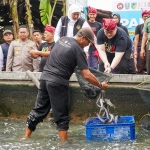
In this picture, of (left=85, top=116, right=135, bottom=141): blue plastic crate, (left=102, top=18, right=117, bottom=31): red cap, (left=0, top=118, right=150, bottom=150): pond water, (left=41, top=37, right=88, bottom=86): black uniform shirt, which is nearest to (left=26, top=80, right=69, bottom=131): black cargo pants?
(left=41, top=37, right=88, bottom=86): black uniform shirt

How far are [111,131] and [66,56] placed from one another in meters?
1.49

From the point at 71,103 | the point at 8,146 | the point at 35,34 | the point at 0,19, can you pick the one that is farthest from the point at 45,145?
the point at 0,19

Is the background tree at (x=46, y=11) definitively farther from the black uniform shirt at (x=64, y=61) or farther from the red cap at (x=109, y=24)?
the black uniform shirt at (x=64, y=61)

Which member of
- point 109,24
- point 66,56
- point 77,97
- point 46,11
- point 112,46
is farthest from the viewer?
point 46,11

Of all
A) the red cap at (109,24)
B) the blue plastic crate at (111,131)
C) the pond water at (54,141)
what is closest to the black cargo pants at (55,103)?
the pond water at (54,141)

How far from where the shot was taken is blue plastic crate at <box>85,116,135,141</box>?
29.9 ft

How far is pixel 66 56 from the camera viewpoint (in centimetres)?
891

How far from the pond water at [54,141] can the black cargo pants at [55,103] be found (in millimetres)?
330

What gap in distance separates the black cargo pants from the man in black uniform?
1.48m

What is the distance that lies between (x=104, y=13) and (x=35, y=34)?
5.58 m

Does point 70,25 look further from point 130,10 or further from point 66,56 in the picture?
point 130,10

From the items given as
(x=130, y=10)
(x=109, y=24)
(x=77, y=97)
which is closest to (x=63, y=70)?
(x=109, y=24)

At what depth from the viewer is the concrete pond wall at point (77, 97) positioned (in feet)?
36.4

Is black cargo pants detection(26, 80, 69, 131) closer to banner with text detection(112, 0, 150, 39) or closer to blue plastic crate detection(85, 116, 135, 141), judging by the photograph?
blue plastic crate detection(85, 116, 135, 141)
